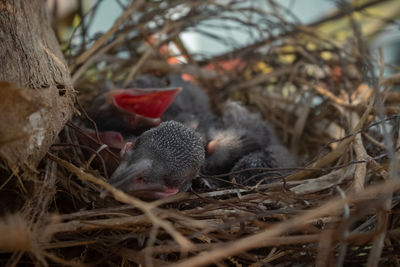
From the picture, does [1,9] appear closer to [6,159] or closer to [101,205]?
[6,159]

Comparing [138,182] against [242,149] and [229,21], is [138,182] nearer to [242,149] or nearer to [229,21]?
[242,149]

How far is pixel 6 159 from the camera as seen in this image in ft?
2.02

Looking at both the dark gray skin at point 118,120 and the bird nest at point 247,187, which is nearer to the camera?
the bird nest at point 247,187

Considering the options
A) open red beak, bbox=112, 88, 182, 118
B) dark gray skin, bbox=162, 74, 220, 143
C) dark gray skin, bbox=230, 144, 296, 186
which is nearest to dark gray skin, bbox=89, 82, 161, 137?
open red beak, bbox=112, 88, 182, 118

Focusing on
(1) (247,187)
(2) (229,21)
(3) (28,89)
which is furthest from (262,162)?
(2) (229,21)

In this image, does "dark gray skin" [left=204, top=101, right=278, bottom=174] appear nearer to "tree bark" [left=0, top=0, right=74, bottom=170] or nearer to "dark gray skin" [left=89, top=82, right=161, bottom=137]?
"dark gray skin" [left=89, top=82, right=161, bottom=137]

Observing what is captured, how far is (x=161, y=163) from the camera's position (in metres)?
0.76

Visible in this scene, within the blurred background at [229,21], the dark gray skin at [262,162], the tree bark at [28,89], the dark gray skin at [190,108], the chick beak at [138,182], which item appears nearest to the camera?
the tree bark at [28,89]

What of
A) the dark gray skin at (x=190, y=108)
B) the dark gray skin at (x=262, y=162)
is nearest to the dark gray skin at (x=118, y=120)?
the dark gray skin at (x=190, y=108)

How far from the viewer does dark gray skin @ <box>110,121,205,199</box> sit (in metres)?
0.72

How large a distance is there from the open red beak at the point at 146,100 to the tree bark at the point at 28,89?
241mm

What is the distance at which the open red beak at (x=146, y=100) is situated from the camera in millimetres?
1038

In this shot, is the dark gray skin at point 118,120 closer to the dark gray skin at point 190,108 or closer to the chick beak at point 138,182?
the dark gray skin at point 190,108

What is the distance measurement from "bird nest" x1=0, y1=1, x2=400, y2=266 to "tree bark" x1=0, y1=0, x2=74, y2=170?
0.18 feet
